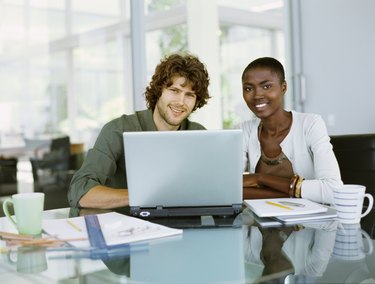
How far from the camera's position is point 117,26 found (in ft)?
11.1

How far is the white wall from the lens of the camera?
13.4 ft

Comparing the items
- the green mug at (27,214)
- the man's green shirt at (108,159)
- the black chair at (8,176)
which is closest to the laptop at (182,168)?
the green mug at (27,214)

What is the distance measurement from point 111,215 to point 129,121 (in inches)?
28.4

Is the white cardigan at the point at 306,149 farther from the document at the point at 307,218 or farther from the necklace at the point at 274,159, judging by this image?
the document at the point at 307,218

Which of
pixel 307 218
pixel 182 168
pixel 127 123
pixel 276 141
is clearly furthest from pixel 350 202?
pixel 127 123

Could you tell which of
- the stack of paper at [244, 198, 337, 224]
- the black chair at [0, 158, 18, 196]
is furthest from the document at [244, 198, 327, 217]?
the black chair at [0, 158, 18, 196]

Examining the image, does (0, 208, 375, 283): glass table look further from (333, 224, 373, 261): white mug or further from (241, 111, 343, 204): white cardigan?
(241, 111, 343, 204): white cardigan

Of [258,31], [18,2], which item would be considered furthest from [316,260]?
[258,31]

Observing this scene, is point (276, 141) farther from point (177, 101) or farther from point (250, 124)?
point (177, 101)

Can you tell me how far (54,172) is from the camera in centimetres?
317

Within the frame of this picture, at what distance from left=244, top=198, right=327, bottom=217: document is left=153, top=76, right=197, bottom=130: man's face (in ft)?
2.15

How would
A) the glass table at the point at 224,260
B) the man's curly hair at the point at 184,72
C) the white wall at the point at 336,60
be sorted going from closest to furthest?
the glass table at the point at 224,260, the man's curly hair at the point at 184,72, the white wall at the point at 336,60

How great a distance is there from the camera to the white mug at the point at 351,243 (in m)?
0.97

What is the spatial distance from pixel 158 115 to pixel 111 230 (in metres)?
1.02
